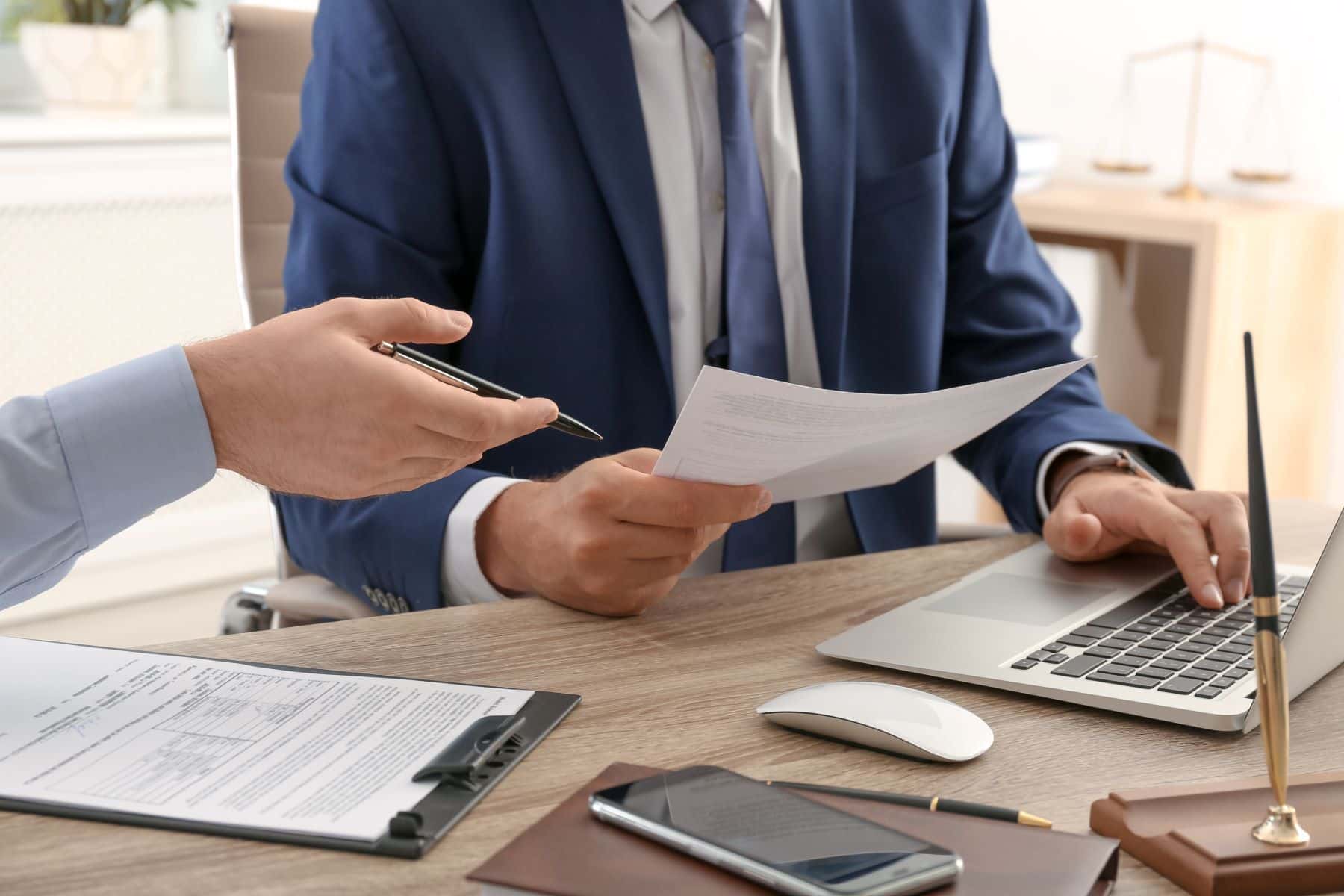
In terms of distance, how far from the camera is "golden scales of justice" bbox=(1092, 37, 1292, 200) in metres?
2.82

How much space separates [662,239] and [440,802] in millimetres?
715

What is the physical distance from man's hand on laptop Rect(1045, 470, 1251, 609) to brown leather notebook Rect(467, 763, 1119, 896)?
44 cm

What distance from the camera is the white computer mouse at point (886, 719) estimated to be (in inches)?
27.4

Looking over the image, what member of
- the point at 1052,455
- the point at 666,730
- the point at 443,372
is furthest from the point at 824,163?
the point at 666,730

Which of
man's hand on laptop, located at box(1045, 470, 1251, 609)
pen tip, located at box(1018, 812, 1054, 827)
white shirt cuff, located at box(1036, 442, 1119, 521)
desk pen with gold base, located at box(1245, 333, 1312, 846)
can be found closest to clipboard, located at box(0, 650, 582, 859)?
pen tip, located at box(1018, 812, 1054, 827)

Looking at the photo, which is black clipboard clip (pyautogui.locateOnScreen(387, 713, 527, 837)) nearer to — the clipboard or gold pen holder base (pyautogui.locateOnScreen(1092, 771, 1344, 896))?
the clipboard

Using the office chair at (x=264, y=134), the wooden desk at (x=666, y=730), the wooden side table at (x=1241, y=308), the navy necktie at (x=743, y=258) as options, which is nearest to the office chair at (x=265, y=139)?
the office chair at (x=264, y=134)

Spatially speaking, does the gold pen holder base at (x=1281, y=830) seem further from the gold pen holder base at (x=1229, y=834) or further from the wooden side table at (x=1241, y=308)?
the wooden side table at (x=1241, y=308)

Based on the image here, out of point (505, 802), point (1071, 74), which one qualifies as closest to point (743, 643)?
point (505, 802)

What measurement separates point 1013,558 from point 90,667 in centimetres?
67

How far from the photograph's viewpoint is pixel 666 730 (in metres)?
0.74

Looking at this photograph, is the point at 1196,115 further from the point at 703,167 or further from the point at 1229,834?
the point at 1229,834

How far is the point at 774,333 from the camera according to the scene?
1.29 meters

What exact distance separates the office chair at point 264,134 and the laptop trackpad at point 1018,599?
0.65 meters
